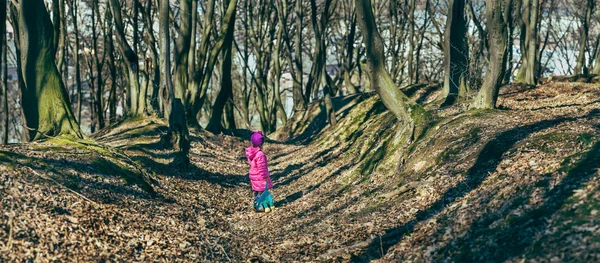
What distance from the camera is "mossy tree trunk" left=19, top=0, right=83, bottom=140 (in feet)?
44.0

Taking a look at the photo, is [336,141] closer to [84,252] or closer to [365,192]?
[365,192]

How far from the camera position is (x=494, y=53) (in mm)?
13828

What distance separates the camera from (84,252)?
768 cm

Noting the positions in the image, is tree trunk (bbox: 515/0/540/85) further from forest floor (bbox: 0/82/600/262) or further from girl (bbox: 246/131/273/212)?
girl (bbox: 246/131/273/212)

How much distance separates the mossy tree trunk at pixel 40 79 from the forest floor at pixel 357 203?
24.9 inches

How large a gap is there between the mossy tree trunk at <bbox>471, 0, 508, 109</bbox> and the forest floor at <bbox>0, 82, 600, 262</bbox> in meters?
0.77

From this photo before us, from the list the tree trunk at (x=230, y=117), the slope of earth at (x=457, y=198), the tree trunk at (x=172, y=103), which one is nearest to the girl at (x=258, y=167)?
the slope of earth at (x=457, y=198)

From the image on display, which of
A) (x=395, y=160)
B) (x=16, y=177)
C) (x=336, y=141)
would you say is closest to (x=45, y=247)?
(x=16, y=177)

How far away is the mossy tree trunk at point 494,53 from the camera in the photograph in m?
13.7

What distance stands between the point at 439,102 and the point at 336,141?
396cm

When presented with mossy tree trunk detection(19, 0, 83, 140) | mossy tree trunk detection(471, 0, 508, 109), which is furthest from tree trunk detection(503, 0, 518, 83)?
mossy tree trunk detection(19, 0, 83, 140)

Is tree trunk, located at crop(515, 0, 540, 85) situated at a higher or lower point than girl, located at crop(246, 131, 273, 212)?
higher

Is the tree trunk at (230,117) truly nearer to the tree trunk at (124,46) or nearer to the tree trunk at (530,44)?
the tree trunk at (124,46)

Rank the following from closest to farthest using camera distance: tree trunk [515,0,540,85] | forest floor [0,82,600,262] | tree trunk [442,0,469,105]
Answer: forest floor [0,82,600,262], tree trunk [442,0,469,105], tree trunk [515,0,540,85]
